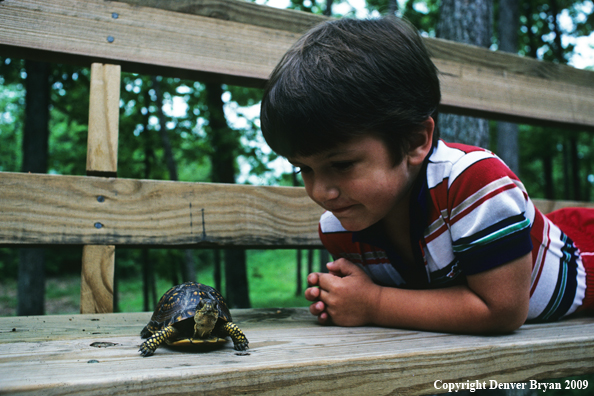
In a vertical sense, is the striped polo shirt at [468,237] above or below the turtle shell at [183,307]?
above

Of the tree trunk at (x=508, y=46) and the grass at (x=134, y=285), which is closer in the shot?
the tree trunk at (x=508, y=46)

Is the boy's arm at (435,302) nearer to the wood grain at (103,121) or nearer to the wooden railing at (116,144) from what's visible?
the wooden railing at (116,144)

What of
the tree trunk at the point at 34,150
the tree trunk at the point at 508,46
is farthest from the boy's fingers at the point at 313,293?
the tree trunk at the point at 508,46

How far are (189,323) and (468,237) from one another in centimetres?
100

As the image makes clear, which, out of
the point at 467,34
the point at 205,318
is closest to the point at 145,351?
the point at 205,318

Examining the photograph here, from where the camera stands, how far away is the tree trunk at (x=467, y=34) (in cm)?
375

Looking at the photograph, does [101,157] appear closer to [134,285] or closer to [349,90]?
[349,90]

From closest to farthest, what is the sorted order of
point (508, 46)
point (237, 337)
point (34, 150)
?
point (237, 337)
point (34, 150)
point (508, 46)

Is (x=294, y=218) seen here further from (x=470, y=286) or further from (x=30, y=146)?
(x=30, y=146)

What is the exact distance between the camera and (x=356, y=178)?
4.64ft

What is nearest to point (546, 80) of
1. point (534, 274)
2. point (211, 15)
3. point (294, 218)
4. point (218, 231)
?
point (534, 274)

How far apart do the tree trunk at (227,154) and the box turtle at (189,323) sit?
544 centimetres

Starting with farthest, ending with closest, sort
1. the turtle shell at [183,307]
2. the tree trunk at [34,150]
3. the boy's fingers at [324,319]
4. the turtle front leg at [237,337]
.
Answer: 1. the tree trunk at [34,150]
2. the boy's fingers at [324,319]
3. the turtle shell at [183,307]
4. the turtle front leg at [237,337]

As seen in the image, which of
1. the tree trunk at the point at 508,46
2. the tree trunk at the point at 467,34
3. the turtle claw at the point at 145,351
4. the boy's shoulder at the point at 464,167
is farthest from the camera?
the tree trunk at the point at 508,46
